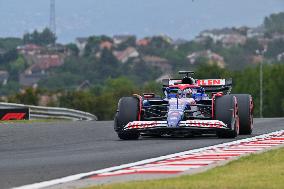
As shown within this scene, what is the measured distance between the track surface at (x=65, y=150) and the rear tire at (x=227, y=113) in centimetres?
34

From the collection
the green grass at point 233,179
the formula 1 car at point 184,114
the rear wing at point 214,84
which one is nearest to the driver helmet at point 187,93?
the formula 1 car at point 184,114

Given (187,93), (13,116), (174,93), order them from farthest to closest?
(13,116), (174,93), (187,93)

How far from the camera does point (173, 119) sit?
69.3ft

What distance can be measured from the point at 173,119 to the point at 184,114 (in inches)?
21.4

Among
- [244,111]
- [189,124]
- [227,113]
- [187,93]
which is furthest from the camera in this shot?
[244,111]

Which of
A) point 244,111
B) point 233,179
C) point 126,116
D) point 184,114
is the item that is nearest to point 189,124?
point 184,114

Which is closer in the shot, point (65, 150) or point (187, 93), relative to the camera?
point (65, 150)

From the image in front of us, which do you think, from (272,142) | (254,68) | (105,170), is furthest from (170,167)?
(254,68)

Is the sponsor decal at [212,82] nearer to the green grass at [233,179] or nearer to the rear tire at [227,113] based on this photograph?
the rear tire at [227,113]

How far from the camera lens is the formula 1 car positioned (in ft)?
69.6

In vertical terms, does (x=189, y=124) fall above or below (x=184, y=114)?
below

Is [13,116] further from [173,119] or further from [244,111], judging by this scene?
[173,119]

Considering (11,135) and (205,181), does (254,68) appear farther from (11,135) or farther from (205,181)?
(205,181)

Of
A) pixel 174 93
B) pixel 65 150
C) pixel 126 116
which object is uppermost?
pixel 174 93
